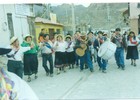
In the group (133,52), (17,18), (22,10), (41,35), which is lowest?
(133,52)

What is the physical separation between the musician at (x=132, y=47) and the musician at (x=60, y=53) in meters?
1.04

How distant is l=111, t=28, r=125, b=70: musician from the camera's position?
497 cm

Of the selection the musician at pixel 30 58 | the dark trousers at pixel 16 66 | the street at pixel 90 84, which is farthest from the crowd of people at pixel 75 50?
the dark trousers at pixel 16 66

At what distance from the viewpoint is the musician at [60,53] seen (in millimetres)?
4945

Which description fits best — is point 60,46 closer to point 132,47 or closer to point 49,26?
point 49,26

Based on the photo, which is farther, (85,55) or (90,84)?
(85,55)

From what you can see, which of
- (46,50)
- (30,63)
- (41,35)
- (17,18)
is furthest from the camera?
(17,18)

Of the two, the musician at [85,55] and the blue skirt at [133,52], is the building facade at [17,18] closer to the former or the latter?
the musician at [85,55]

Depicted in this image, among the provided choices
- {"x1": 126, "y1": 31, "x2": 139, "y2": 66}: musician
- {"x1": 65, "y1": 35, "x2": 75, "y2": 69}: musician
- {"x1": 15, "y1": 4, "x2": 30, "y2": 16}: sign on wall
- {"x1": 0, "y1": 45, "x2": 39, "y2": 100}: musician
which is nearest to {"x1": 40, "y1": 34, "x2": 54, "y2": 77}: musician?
{"x1": 65, "y1": 35, "x2": 75, "y2": 69}: musician

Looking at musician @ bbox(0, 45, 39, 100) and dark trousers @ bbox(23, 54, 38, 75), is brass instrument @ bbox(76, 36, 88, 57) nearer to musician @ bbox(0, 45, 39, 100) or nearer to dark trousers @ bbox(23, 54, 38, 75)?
dark trousers @ bbox(23, 54, 38, 75)

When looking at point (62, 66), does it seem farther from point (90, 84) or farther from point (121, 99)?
point (121, 99)

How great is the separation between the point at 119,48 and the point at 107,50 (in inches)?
11.3

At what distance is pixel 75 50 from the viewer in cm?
536

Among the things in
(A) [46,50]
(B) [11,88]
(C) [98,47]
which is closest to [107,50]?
(C) [98,47]
